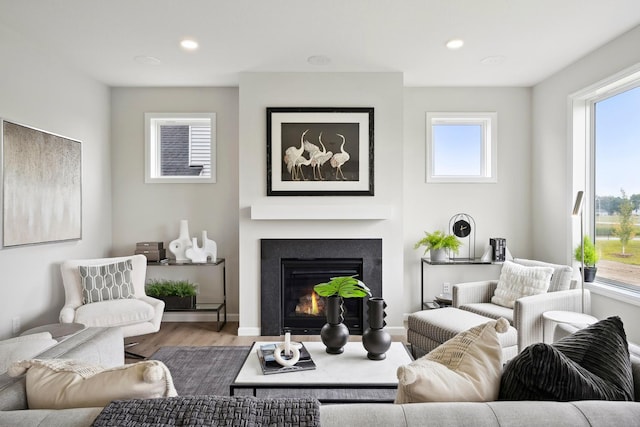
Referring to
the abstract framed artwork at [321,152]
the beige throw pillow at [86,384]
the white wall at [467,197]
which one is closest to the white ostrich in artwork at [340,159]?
the abstract framed artwork at [321,152]

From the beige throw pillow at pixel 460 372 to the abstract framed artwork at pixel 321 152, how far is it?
288 cm

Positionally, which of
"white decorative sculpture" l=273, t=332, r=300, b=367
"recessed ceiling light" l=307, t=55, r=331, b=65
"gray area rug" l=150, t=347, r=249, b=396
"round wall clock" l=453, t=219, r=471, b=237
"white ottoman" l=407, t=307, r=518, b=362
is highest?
"recessed ceiling light" l=307, t=55, r=331, b=65

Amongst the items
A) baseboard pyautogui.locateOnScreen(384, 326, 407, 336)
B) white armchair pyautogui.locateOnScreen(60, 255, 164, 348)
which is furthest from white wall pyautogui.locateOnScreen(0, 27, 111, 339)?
baseboard pyautogui.locateOnScreen(384, 326, 407, 336)

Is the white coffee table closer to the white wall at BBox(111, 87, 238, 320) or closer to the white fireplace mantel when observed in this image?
the white fireplace mantel

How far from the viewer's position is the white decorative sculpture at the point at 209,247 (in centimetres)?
451

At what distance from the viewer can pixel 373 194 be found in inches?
164

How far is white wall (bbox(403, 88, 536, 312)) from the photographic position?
185 inches

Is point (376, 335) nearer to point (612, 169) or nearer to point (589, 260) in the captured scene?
point (589, 260)

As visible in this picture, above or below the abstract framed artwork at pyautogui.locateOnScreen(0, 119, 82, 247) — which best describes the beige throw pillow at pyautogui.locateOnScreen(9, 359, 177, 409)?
below

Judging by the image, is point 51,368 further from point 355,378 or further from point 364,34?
point 364,34

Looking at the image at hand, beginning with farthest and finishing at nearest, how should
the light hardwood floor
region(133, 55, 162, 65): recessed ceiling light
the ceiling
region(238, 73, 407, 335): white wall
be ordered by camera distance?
1. region(238, 73, 407, 335): white wall
2. the light hardwood floor
3. region(133, 55, 162, 65): recessed ceiling light
4. the ceiling

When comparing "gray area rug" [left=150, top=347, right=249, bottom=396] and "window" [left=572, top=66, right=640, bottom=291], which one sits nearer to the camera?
"gray area rug" [left=150, top=347, right=249, bottom=396]

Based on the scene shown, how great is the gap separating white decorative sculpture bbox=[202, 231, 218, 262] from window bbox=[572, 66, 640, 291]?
12.1ft

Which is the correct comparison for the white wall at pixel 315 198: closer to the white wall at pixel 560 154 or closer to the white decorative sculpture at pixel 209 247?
the white decorative sculpture at pixel 209 247
